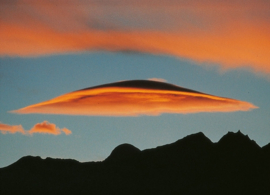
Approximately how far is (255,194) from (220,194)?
14635 millimetres

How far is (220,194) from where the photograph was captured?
7869 inches

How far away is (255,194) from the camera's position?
19875cm
